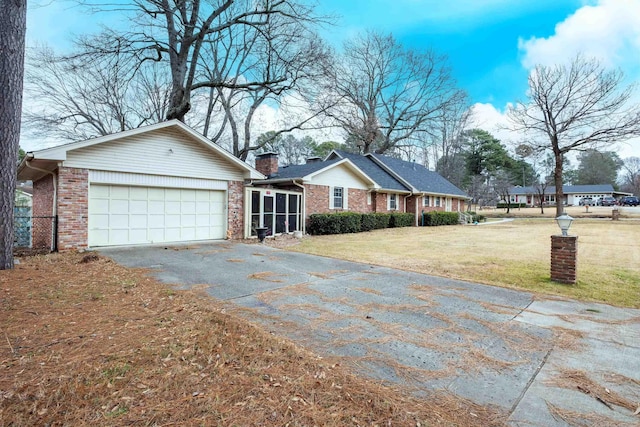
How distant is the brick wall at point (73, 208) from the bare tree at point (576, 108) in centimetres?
3264

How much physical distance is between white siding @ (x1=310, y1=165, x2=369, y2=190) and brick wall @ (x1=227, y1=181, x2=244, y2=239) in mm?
4452

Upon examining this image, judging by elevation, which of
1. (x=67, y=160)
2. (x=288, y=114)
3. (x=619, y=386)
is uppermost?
(x=288, y=114)

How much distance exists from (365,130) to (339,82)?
4.90 meters

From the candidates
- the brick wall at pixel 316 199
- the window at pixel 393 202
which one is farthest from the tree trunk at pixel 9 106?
the window at pixel 393 202

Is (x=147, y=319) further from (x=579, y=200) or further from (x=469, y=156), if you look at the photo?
(x=579, y=200)

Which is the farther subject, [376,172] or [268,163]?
[376,172]

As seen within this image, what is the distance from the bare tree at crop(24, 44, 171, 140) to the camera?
18391 millimetres

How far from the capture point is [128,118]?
80.8 ft

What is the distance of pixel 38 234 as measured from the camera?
11539 mm

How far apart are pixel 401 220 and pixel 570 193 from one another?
54.4 meters

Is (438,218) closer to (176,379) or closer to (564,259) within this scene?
(564,259)

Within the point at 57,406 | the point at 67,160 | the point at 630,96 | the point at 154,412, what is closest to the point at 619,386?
the point at 154,412

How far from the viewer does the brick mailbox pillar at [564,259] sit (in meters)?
6.31

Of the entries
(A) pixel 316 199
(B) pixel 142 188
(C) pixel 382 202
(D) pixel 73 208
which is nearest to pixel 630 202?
(C) pixel 382 202
